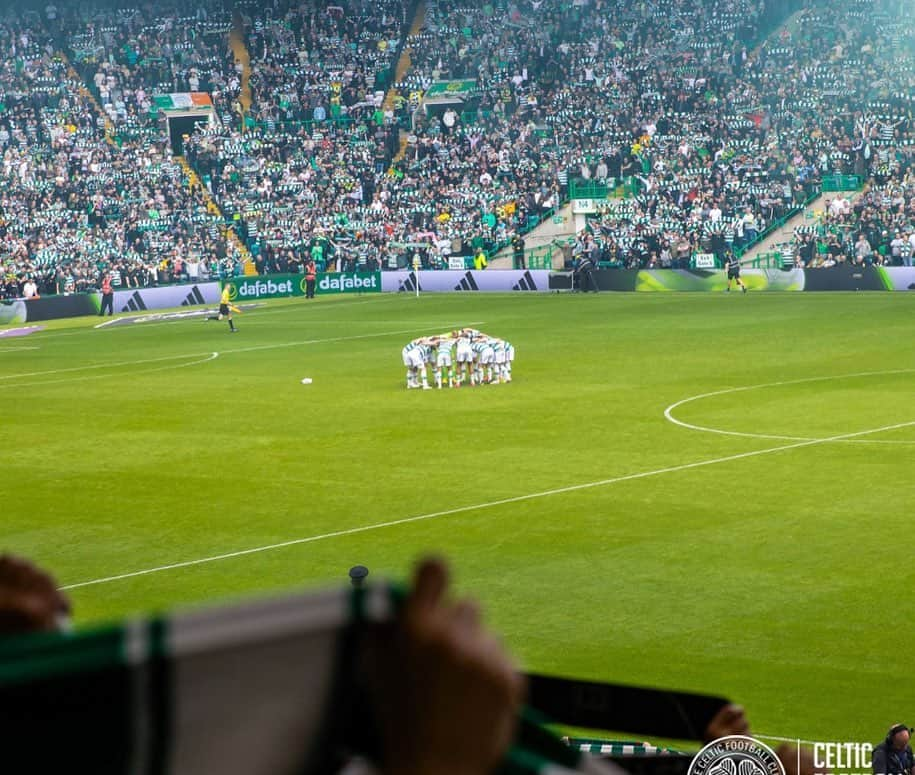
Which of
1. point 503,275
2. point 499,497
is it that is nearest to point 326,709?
point 499,497

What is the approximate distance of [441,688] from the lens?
194cm

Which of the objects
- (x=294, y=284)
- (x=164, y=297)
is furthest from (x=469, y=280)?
(x=164, y=297)

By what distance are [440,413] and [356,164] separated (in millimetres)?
49022

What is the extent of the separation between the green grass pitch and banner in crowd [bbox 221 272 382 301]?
24970mm


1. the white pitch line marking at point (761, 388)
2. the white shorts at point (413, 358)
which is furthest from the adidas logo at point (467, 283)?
the white pitch line marking at point (761, 388)

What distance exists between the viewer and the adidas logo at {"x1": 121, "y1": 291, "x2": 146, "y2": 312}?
2512 inches

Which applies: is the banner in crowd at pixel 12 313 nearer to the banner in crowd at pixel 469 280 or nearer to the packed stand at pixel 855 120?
the banner in crowd at pixel 469 280

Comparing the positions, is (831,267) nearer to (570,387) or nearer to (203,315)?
(203,315)

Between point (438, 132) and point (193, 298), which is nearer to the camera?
point (193, 298)

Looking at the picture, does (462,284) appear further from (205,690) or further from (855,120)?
(205,690)

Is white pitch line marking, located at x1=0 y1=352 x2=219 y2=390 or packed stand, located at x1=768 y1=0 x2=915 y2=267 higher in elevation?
packed stand, located at x1=768 y1=0 x2=915 y2=267

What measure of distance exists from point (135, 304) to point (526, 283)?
16337mm

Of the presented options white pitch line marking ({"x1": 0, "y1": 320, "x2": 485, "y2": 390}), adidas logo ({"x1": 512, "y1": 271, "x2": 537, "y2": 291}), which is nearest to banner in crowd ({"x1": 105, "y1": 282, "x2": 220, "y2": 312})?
adidas logo ({"x1": 512, "y1": 271, "x2": 537, "y2": 291})

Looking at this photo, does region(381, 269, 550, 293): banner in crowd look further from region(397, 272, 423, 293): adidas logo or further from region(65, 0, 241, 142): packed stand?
region(65, 0, 241, 142): packed stand
